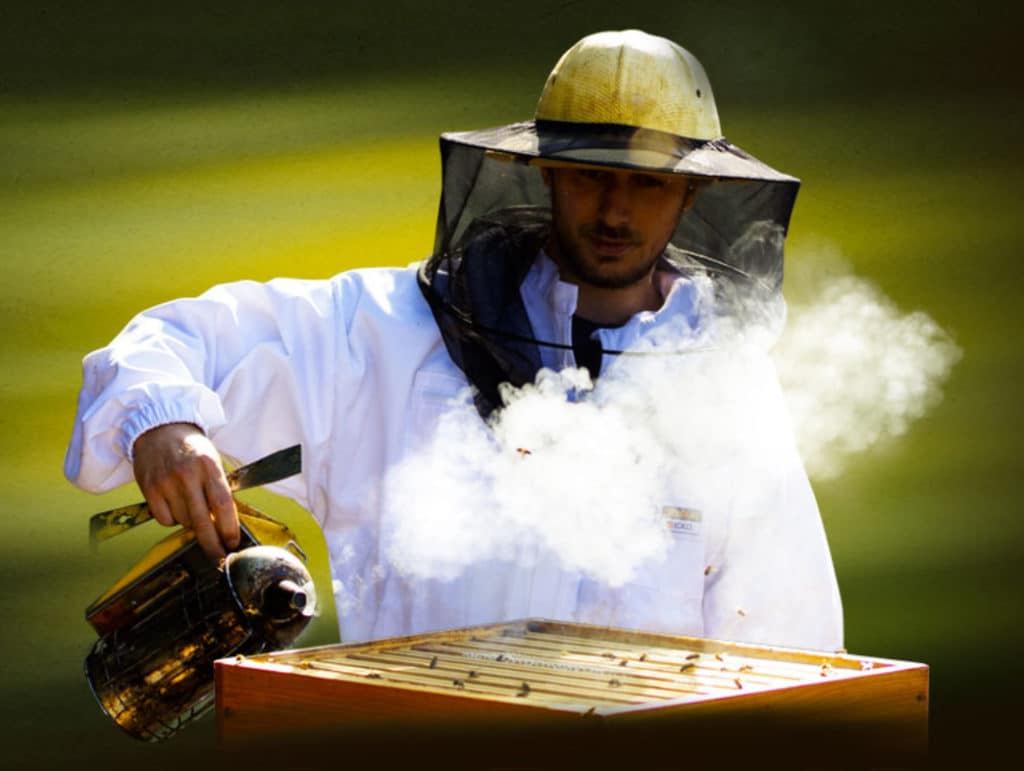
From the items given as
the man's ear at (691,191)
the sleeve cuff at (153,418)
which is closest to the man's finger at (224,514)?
the sleeve cuff at (153,418)

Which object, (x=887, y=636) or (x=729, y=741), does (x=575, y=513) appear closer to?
(x=729, y=741)

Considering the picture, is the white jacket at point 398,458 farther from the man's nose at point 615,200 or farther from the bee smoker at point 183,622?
the bee smoker at point 183,622

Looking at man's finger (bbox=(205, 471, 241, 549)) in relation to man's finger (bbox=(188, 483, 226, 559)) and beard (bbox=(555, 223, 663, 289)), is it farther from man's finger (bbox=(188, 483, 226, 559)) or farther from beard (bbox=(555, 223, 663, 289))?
beard (bbox=(555, 223, 663, 289))

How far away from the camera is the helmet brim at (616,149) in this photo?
201cm

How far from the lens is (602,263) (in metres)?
2.17

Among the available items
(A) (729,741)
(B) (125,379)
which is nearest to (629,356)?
(B) (125,379)

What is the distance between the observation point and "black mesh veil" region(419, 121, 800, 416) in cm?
206

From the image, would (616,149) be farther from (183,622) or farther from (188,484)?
(183,622)

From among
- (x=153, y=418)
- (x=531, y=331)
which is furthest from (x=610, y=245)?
(x=153, y=418)

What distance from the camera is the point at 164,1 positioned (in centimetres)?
289

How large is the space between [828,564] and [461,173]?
0.79 metres

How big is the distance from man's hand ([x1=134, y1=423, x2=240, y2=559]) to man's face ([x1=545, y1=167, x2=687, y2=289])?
658mm

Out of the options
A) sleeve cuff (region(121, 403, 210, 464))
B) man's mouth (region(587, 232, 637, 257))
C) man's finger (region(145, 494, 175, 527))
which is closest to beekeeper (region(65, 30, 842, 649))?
man's mouth (region(587, 232, 637, 257))

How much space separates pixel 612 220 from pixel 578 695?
92 centimetres
